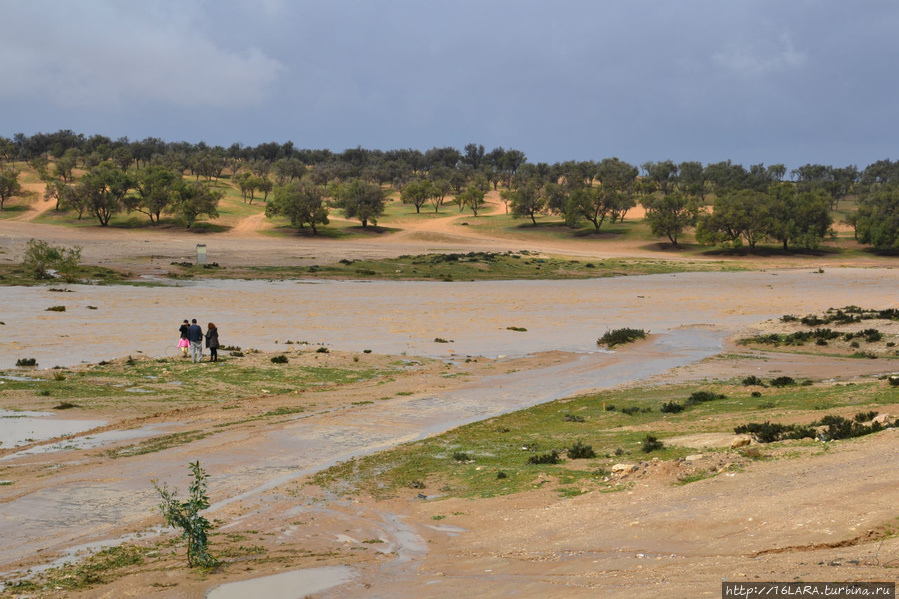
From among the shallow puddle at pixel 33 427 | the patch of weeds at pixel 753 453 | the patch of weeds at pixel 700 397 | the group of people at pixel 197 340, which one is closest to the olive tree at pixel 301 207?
the group of people at pixel 197 340

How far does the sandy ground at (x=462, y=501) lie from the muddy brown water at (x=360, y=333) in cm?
11

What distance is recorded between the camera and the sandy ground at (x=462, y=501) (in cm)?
933

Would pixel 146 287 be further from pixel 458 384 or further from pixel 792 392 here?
pixel 792 392

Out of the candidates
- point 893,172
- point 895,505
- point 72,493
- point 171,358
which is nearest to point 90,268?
point 171,358

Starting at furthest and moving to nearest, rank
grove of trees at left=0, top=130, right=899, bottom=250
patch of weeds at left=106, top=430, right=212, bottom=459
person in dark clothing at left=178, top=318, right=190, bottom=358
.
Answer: grove of trees at left=0, top=130, right=899, bottom=250 → person in dark clothing at left=178, top=318, right=190, bottom=358 → patch of weeds at left=106, top=430, right=212, bottom=459

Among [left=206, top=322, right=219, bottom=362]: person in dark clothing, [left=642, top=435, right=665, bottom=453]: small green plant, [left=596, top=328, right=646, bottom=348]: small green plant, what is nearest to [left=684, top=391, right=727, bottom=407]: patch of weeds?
[left=642, top=435, right=665, bottom=453]: small green plant

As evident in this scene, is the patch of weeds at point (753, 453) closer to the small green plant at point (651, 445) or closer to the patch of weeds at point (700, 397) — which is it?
the small green plant at point (651, 445)

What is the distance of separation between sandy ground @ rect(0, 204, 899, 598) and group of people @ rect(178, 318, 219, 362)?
2982 mm

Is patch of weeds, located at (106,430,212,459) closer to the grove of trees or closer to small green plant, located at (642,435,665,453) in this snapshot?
small green plant, located at (642,435,665,453)

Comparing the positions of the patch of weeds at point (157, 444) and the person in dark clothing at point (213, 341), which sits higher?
the person in dark clothing at point (213, 341)

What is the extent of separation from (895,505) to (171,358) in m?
26.2

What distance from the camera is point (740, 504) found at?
1112cm

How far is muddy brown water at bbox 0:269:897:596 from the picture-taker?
1455 cm

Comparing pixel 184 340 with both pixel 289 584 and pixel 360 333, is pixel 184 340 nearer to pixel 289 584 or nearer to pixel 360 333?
pixel 360 333
